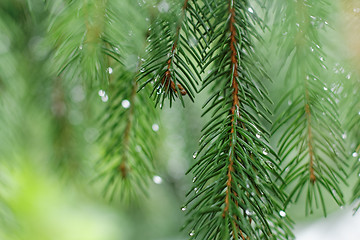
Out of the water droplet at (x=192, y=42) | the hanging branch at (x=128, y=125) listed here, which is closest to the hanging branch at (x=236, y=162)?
the water droplet at (x=192, y=42)

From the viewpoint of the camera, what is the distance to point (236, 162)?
254 mm

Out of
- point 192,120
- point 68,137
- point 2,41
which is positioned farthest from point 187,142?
point 2,41

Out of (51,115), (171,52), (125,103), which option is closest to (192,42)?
(171,52)

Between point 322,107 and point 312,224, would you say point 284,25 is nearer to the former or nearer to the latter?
point 322,107

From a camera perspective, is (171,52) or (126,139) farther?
(126,139)

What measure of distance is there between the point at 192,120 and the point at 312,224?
1676mm

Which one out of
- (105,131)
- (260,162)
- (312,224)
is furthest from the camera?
(312,224)

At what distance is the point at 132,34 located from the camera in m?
0.33

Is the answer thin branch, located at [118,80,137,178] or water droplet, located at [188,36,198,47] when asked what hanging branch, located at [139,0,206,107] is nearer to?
water droplet, located at [188,36,198,47]

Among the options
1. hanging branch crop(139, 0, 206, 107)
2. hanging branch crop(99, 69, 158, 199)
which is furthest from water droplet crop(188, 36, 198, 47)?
hanging branch crop(99, 69, 158, 199)

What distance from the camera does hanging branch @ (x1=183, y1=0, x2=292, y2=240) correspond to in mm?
244

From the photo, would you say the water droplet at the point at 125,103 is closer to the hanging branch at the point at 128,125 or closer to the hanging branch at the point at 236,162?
the hanging branch at the point at 128,125

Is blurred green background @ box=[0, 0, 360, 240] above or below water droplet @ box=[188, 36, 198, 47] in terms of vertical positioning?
above

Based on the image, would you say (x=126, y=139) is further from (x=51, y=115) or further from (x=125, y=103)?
(x=51, y=115)
